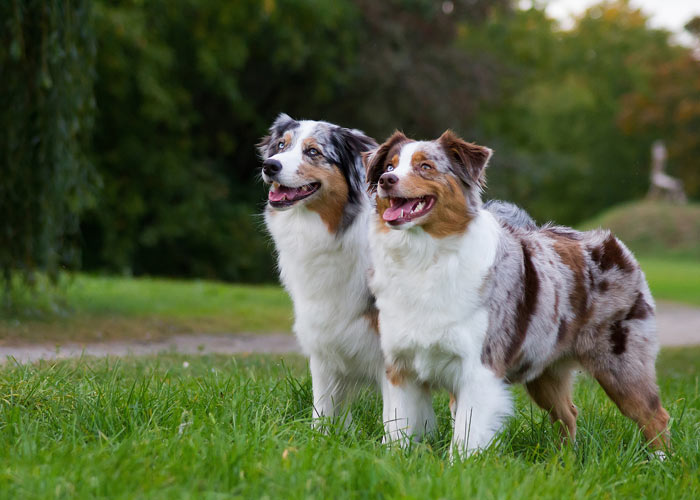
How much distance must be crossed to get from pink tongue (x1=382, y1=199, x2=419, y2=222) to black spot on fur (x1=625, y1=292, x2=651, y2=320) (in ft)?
5.06

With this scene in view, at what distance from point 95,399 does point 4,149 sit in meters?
5.20

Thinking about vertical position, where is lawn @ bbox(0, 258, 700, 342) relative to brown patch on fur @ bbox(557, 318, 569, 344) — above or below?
below

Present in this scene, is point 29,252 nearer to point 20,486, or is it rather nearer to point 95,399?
point 95,399

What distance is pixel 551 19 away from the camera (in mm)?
42125

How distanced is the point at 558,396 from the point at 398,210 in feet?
5.75

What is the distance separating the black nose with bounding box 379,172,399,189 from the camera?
4.33m

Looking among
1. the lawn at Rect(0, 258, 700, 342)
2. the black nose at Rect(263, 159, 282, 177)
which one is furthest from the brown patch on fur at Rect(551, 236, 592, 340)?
the lawn at Rect(0, 258, 700, 342)

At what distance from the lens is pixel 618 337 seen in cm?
487

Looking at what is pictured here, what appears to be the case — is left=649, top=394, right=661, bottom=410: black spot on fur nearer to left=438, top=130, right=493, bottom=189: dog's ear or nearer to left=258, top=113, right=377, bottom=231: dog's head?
left=438, top=130, right=493, bottom=189: dog's ear

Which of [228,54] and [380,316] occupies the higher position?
[228,54]

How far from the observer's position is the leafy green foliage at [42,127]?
8461 mm

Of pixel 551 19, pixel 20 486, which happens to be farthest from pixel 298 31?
pixel 551 19

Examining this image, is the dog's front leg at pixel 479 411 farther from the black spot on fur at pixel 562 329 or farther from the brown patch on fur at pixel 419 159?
the brown patch on fur at pixel 419 159

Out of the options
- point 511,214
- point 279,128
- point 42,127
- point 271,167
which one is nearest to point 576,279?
point 511,214
